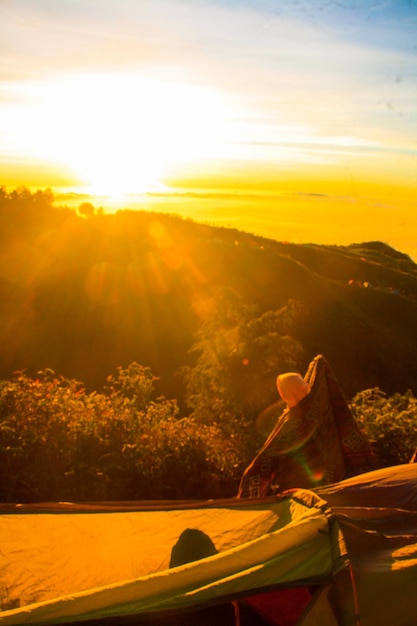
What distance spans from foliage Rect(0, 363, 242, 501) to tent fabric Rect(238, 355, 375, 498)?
49.1 inches

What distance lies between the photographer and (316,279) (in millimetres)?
24453

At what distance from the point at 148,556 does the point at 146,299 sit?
53.0ft

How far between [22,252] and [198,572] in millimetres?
19282

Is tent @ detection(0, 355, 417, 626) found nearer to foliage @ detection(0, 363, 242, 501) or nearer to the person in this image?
the person

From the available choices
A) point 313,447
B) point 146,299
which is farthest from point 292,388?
point 146,299

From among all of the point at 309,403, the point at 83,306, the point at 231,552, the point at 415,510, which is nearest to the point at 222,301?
the point at 309,403

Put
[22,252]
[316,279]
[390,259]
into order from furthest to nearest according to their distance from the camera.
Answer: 1. [390,259]
2. [316,279]
3. [22,252]

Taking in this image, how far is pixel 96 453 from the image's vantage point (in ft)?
20.7

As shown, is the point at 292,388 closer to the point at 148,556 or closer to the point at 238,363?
the point at 148,556

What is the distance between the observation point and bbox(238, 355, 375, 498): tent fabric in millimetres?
5215

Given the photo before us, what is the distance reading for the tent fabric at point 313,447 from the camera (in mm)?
5215

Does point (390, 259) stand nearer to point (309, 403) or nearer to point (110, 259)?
point (110, 259)

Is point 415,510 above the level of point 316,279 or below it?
below

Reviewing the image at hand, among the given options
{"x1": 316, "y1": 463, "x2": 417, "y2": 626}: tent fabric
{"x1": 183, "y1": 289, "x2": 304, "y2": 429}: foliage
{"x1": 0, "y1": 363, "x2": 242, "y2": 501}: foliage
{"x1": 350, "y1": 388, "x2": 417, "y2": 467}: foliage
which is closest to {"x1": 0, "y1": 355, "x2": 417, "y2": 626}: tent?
{"x1": 316, "y1": 463, "x2": 417, "y2": 626}: tent fabric
